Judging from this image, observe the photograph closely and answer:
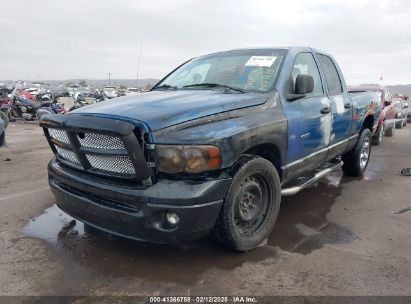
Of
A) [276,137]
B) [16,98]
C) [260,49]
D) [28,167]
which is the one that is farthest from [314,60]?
[16,98]

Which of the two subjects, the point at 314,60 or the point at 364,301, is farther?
the point at 314,60

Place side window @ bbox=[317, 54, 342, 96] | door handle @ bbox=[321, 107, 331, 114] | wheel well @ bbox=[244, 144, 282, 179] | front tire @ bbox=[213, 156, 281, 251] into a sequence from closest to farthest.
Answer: front tire @ bbox=[213, 156, 281, 251] → wheel well @ bbox=[244, 144, 282, 179] → door handle @ bbox=[321, 107, 331, 114] → side window @ bbox=[317, 54, 342, 96]

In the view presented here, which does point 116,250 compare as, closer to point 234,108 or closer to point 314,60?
point 234,108

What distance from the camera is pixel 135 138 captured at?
9.42 feet

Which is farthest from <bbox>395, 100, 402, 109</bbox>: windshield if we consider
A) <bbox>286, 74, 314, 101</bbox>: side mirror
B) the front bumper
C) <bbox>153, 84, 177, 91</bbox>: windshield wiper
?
the front bumper

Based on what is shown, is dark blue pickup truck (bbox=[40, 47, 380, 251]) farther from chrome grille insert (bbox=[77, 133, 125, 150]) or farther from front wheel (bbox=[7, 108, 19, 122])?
front wheel (bbox=[7, 108, 19, 122])

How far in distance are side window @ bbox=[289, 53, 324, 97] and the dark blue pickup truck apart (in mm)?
29

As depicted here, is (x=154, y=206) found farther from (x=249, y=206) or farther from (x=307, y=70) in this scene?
(x=307, y=70)

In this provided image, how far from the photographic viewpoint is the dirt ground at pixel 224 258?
293cm

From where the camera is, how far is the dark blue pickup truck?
2.92 meters

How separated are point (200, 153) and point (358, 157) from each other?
166 inches

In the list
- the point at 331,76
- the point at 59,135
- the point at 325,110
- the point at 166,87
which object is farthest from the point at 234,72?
the point at 59,135

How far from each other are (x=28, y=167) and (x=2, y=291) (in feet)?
15.3

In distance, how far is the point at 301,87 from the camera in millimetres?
3986
